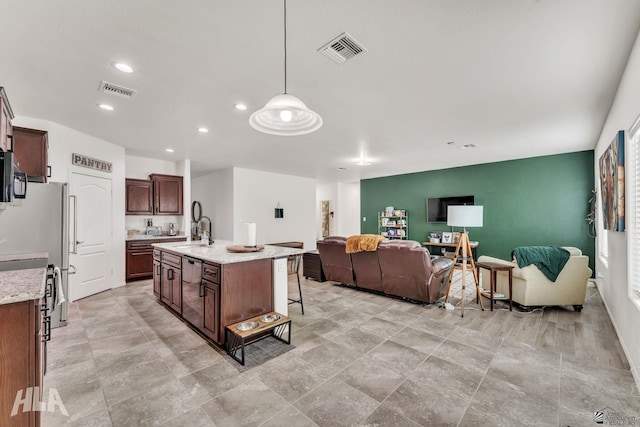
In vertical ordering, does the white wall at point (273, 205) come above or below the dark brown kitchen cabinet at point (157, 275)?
above

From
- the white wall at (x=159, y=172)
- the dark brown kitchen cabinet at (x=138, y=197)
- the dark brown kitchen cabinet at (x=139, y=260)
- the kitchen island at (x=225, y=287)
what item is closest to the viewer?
the kitchen island at (x=225, y=287)

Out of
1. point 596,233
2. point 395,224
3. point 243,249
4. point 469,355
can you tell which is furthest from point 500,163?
point 243,249

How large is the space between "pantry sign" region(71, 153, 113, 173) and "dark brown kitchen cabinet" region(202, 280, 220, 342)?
3317 mm

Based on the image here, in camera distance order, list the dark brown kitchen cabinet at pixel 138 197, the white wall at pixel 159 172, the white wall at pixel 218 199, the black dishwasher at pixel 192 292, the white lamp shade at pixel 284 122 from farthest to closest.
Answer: the white wall at pixel 218 199
the white wall at pixel 159 172
the dark brown kitchen cabinet at pixel 138 197
the black dishwasher at pixel 192 292
the white lamp shade at pixel 284 122

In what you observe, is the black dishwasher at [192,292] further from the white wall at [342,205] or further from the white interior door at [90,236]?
the white wall at [342,205]

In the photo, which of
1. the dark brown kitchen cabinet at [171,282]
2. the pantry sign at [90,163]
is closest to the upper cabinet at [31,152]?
the pantry sign at [90,163]

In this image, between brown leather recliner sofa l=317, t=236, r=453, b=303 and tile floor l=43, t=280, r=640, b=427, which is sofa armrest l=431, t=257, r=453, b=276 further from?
tile floor l=43, t=280, r=640, b=427

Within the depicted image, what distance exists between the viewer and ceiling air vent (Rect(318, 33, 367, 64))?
2.09m

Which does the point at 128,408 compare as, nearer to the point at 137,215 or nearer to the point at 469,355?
the point at 469,355

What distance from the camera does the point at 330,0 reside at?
1.73 meters

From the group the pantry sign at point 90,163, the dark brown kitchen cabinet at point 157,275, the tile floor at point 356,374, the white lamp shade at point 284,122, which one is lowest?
the tile floor at point 356,374

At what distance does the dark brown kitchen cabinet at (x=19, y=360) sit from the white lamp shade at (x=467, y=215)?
4.15 meters

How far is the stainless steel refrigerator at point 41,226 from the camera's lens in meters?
2.84

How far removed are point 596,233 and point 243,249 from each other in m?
6.60
